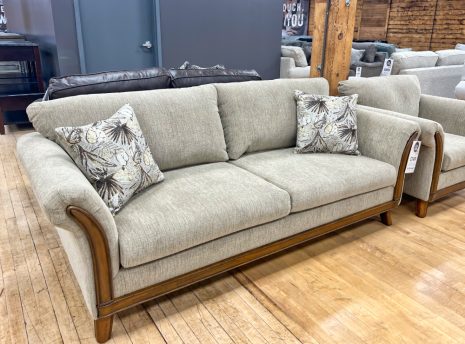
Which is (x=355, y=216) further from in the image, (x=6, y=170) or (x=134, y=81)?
(x=6, y=170)

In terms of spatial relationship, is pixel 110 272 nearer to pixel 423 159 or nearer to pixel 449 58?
pixel 423 159

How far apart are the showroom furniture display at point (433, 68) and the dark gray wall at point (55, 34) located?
149 inches

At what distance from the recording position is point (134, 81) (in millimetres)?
2186

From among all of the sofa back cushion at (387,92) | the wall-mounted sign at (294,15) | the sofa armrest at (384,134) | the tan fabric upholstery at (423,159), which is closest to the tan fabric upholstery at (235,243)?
the sofa armrest at (384,134)

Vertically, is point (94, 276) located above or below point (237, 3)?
below

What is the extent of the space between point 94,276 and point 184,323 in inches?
18.0

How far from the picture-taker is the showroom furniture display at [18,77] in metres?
4.45

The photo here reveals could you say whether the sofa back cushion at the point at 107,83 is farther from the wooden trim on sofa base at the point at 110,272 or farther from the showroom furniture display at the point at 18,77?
the showroom furniture display at the point at 18,77

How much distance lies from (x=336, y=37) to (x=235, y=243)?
1956 mm

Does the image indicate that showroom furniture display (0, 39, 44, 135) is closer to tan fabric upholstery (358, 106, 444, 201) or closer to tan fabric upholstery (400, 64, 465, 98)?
tan fabric upholstery (358, 106, 444, 201)

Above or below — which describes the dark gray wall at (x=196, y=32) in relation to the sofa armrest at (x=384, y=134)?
above

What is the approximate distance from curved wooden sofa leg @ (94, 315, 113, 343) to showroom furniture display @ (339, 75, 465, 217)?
2025 millimetres

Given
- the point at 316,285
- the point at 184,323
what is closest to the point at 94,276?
the point at 184,323

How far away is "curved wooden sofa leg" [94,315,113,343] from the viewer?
1524mm
